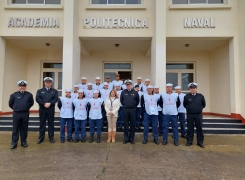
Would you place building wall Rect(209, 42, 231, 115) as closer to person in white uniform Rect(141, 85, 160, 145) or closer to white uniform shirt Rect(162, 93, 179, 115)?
white uniform shirt Rect(162, 93, 179, 115)

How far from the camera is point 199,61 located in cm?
1144

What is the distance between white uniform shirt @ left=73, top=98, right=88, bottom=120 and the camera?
629 centimetres

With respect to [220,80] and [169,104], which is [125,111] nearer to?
[169,104]

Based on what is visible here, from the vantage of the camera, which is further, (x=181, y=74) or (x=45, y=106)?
(x=181, y=74)

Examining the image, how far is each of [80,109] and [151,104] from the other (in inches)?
90.4

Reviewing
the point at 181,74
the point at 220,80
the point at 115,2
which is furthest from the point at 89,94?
the point at 220,80

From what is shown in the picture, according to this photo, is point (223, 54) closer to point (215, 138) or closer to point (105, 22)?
point (215, 138)

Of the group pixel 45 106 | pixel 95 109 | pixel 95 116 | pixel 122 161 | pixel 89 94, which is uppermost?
pixel 89 94

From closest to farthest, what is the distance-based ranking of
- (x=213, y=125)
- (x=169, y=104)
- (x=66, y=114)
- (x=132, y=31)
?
(x=169, y=104), (x=66, y=114), (x=213, y=125), (x=132, y=31)

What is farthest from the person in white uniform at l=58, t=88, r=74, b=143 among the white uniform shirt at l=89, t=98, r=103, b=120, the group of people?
the white uniform shirt at l=89, t=98, r=103, b=120

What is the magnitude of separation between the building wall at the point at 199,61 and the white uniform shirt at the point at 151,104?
578cm

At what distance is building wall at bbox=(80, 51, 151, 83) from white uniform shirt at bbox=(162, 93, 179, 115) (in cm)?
526

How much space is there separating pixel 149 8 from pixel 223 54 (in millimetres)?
4439

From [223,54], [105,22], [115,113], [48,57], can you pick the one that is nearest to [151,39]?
[105,22]
